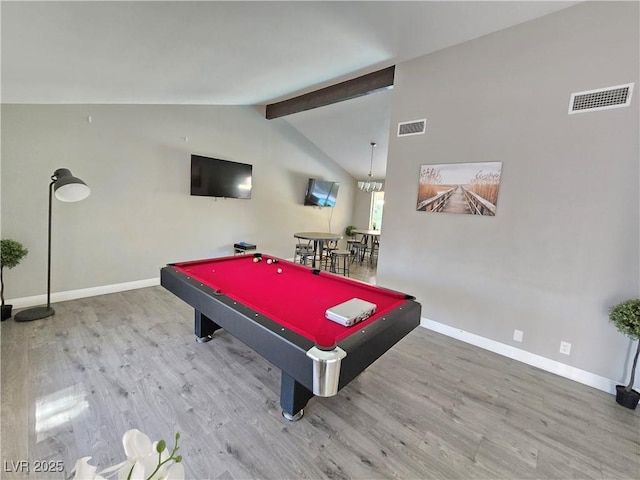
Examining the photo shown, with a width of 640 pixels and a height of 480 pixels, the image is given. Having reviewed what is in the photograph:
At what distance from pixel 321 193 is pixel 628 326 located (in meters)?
5.96

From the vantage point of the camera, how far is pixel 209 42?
99.3 inches

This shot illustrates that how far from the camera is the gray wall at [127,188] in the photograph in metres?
3.33

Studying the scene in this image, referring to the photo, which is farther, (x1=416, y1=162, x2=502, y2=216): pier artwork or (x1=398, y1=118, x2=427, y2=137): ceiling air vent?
(x1=398, y1=118, x2=427, y2=137): ceiling air vent

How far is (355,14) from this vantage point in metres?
2.57

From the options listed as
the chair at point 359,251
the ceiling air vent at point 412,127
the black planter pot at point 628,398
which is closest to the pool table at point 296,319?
the black planter pot at point 628,398

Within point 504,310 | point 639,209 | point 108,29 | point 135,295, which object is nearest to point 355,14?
point 108,29

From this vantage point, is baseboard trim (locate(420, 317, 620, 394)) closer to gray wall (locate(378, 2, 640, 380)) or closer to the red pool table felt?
gray wall (locate(378, 2, 640, 380))

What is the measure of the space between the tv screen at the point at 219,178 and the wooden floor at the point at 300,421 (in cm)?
276

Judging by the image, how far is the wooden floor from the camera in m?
1.60

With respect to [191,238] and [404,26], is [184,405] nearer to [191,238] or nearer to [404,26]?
[191,238]

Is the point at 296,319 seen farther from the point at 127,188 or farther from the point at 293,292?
the point at 127,188

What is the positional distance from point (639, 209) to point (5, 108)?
6.21 meters

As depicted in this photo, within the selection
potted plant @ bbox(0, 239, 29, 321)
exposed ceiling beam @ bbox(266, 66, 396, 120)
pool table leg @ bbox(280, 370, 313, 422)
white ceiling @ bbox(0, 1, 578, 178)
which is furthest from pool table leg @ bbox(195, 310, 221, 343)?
exposed ceiling beam @ bbox(266, 66, 396, 120)

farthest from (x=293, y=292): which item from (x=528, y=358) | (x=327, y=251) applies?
(x=327, y=251)
